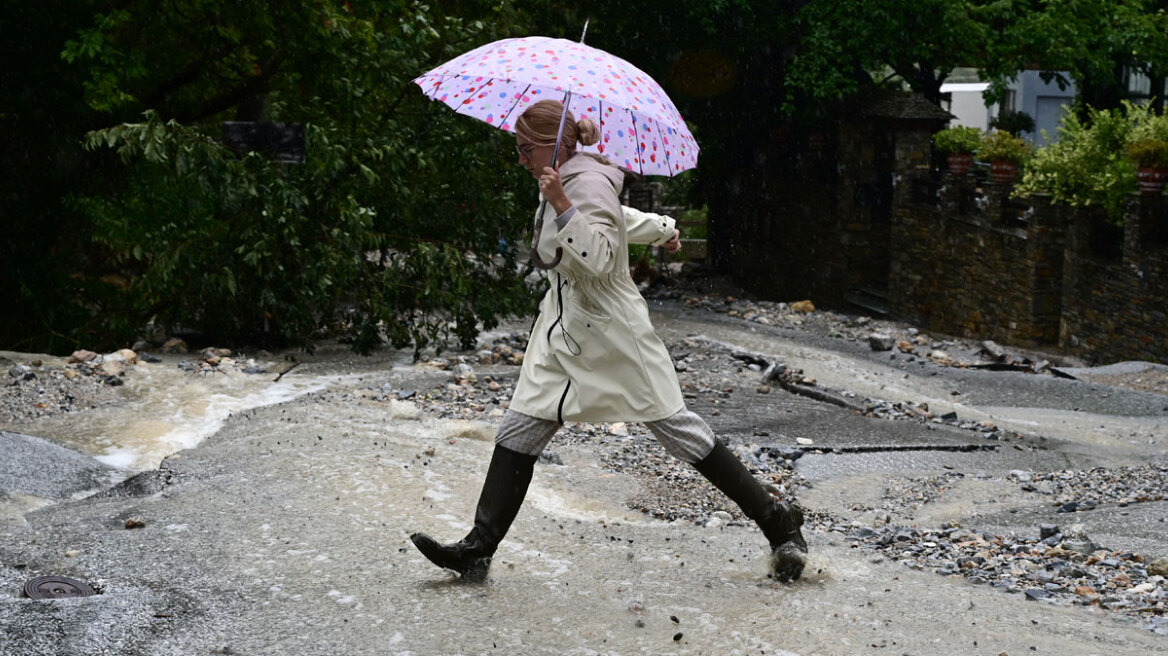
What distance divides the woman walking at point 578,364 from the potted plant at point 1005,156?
578 inches

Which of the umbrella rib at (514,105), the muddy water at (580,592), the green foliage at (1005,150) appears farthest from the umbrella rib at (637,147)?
the green foliage at (1005,150)

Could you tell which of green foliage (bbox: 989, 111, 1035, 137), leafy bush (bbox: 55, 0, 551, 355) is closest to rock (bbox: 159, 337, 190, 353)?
leafy bush (bbox: 55, 0, 551, 355)

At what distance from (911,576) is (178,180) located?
844 centimetres

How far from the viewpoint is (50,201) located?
1252 cm

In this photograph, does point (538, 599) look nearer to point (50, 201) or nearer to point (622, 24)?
point (50, 201)

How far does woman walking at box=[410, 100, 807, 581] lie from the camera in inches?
189

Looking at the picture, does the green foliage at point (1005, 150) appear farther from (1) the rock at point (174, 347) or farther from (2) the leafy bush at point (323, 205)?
(1) the rock at point (174, 347)

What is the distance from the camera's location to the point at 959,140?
65.5 ft

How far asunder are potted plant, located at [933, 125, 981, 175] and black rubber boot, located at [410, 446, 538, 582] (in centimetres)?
1623

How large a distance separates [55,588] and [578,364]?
2096 mm

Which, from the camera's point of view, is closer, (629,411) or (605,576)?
(629,411)

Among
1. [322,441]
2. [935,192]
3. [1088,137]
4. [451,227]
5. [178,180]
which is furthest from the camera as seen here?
[935,192]

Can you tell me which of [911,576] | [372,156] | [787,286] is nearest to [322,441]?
[911,576]

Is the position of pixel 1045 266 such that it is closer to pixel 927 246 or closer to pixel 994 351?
pixel 994 351
